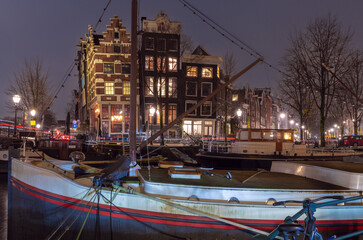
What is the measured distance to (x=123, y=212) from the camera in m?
5.89

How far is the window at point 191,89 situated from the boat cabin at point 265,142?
18.0 m

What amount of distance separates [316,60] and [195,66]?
15202 millimetres

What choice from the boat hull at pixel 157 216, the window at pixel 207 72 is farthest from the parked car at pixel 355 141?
→ the boat hull at pixel 157 216

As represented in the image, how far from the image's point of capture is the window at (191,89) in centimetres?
3444

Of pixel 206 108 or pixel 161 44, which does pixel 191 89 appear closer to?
pixel 206 108

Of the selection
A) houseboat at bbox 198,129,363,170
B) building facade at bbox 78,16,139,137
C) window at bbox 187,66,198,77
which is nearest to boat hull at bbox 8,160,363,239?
houseboat at bbox 198,129,363,170

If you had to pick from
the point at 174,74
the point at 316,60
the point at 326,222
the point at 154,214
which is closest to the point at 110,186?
the point at 154,214

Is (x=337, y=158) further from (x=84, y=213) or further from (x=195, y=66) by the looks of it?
(x=195, y=66)

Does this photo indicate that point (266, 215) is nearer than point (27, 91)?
Yes

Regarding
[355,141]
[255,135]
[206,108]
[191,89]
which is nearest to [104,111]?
[191,89]

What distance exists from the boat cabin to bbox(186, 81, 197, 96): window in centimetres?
1804

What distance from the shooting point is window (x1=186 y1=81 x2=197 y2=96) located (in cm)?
3444

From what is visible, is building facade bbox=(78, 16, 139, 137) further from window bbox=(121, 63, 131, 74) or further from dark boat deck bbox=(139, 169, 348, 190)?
dark boat deck bbox=(139, 169, 348, 190)

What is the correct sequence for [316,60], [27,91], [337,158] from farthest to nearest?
1. [27,91]
2. [316,60]
3. [337,158]
